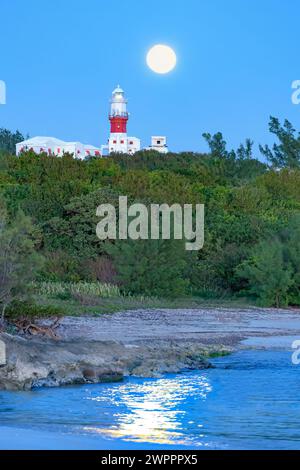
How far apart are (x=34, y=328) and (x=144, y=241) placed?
35.7 ft

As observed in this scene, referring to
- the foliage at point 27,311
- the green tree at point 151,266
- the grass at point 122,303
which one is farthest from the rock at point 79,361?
the green tree at point 151,266

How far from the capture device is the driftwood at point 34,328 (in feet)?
70.7

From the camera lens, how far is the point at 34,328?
2170 centimetres

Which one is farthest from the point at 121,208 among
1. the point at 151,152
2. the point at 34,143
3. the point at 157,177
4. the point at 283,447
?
the point at 34,143

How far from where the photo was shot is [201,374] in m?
19.8

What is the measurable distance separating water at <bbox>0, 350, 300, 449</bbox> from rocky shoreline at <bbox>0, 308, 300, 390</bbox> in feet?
1.58

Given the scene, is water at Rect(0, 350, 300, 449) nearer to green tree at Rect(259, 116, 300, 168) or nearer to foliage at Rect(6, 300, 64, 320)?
foliage at Rect(6, 300, 64, 320)

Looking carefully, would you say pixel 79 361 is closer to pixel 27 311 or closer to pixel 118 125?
pixel 27 311

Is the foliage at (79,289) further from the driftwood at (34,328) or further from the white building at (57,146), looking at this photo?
the white building at (57,146)

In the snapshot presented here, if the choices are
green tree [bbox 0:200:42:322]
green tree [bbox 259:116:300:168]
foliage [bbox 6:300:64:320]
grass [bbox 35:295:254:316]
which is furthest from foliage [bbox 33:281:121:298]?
green tree [bbox 259:116:300:168]

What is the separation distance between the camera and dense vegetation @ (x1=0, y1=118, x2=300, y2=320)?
3186 centimetres

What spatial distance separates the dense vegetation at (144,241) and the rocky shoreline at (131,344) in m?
2.35

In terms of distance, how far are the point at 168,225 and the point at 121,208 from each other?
5959 millimetres

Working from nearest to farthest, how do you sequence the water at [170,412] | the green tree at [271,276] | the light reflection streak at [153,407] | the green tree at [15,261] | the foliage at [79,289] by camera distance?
1. the water at [170,412]
2. the light reflection streak at [153,407]
3. the green tree at [15,261]
4. the foliage at [79,289]
5. the green tree at [271,276]
